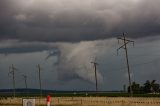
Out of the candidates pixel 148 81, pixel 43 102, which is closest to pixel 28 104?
pixel 43 102

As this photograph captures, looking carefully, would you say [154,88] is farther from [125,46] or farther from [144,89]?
[125,46]

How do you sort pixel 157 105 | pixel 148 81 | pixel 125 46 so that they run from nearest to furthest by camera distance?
1. pixel 157 105
2. pixel 125 46
3. pixel 148 81

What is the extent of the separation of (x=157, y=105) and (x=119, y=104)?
27.6 ft

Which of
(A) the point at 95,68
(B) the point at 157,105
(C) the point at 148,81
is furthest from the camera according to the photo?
(C) the point at 148,81

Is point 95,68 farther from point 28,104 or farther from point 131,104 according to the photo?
point 28,104

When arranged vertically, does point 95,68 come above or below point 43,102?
above

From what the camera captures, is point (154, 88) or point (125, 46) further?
point (154, 88)

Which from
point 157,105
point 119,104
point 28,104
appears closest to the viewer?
point 28,104

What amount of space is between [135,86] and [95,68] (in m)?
70.1

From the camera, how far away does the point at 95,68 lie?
125125 millimetres

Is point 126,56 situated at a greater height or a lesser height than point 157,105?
greater

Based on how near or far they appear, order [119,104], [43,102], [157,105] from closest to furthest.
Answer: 1. [157,105]
2. [119,104]
3. [43,102]

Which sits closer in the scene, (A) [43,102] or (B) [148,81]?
(A) [43,102]

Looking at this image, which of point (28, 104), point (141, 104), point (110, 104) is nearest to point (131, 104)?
point (141, 104)
